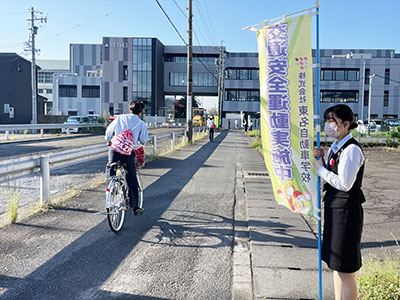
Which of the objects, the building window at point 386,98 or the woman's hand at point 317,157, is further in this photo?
the building window at point 386,98

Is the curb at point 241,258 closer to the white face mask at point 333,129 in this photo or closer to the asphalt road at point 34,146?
the white face mask at point 333,129

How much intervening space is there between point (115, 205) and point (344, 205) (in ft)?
11.2

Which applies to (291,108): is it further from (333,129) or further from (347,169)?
(347,169)

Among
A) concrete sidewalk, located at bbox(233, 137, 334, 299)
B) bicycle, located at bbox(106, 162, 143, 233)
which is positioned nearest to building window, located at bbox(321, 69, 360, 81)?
concrete sidewalk, located at bbox(233, 137, 334, 299)

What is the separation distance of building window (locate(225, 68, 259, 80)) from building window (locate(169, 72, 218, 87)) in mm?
4471

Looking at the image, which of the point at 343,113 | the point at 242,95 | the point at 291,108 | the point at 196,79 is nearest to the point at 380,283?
the point at 343,113

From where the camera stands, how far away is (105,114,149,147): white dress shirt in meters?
5.83

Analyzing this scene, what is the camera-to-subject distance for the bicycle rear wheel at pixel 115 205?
530 centimetres

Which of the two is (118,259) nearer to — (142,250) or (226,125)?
(142,250)

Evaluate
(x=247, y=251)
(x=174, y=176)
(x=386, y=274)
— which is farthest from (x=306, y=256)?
(x=174, y=176)

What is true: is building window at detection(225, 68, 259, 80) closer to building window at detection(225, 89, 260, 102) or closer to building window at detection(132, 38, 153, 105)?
building window at detection(225, 89, 260, 102)

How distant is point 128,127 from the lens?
5.84 metres

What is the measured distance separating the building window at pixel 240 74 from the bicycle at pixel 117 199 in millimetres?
72125

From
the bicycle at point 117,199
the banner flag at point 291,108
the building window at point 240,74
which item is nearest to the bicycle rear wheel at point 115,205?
the bicycle at point 117,199
